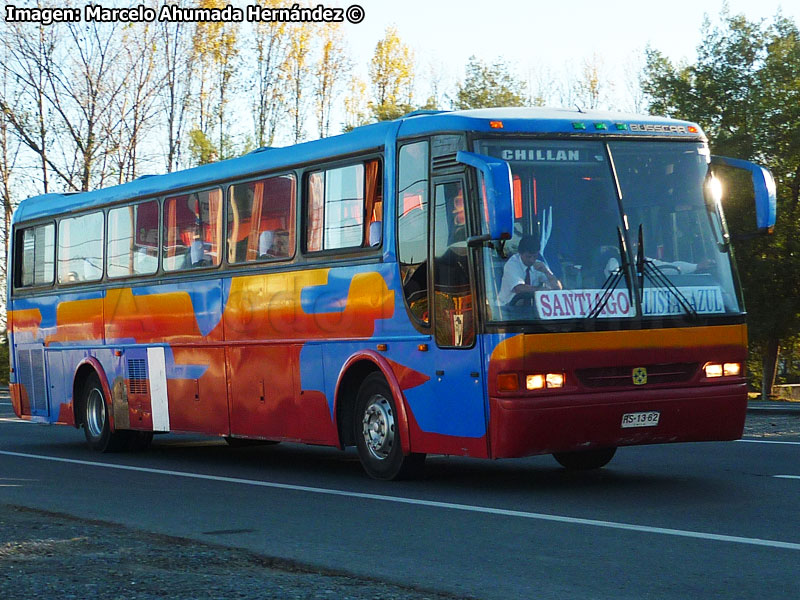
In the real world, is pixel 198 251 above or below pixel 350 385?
above

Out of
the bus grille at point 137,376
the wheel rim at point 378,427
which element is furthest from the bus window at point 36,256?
the wheel rim at point 378,427

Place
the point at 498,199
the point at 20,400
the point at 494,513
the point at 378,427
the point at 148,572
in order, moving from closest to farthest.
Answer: the point at 148,572 → the point at 494,513 → the point at 498,199 → the point at 378,427 → the point at 20,400

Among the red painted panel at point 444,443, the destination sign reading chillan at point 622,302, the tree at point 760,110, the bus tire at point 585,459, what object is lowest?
the bus tire at point 585,459

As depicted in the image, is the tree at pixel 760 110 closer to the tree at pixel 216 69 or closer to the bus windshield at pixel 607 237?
the tree at pixel 216 69

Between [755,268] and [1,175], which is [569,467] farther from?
[1,175]

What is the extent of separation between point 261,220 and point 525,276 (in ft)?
13.7

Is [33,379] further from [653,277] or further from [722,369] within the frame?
[722,369]

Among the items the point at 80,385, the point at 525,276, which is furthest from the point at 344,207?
the point at 80,385

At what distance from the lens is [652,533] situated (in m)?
8.77

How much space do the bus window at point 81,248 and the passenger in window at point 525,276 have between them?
Result: 8332mm

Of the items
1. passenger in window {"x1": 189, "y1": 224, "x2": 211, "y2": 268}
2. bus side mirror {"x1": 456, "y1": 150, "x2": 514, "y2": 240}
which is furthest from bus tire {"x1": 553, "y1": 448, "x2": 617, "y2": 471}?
passenger in window {"x1": 189, "y1": 224, "x2": 211, "y2": 268}

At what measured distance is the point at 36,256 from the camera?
64.7 feet

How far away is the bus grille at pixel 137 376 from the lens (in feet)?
55.4

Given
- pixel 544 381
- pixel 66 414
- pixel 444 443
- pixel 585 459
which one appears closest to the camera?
pixel 544 381
